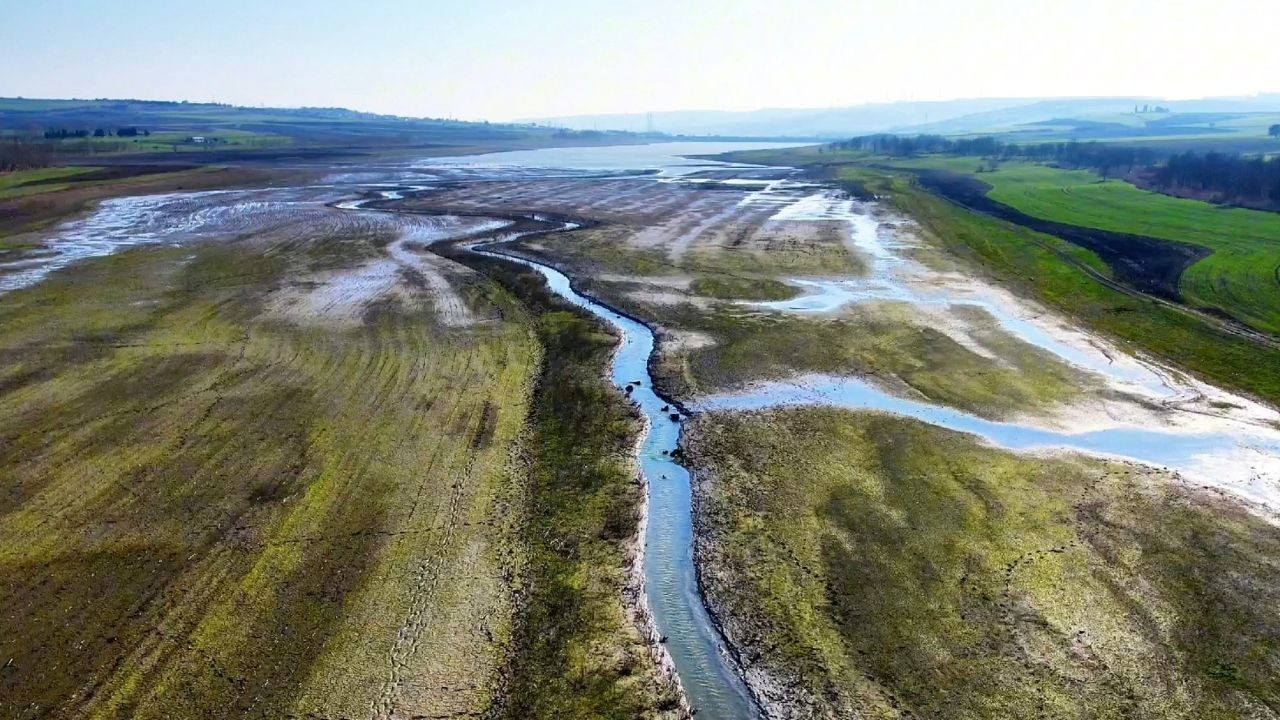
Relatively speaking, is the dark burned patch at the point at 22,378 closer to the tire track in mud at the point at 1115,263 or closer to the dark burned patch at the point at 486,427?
the dark burned patch at the point at 486,427

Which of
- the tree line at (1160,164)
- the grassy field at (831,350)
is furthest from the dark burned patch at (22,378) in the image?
the tree line at (1160,164)

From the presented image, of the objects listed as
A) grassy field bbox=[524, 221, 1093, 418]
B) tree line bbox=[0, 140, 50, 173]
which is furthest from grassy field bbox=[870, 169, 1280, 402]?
tree line bbox=[0, 140, 50, 173]

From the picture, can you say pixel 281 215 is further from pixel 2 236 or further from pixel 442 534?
pixel 442 534

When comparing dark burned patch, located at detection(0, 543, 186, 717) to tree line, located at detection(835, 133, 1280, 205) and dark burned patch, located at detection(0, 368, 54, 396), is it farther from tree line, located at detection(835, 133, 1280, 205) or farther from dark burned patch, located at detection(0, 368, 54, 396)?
tree line, located at detection(835, 133, 1280, 205)

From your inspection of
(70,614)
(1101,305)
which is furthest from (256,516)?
(1101,305)

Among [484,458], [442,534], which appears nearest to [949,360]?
[484,458]

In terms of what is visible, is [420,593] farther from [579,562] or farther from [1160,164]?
[1160,164]
